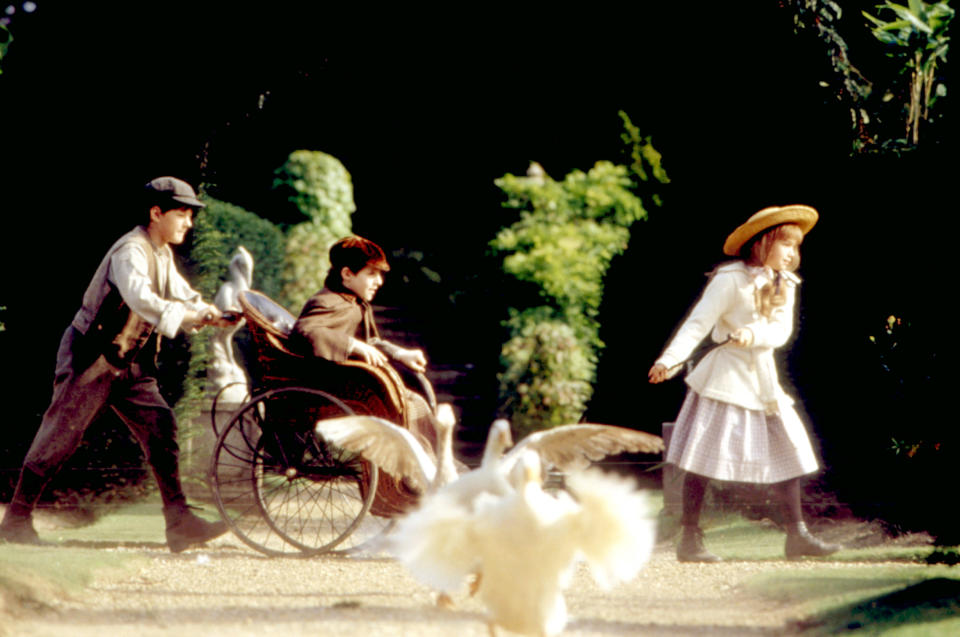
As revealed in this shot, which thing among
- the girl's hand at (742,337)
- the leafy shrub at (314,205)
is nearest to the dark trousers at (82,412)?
the girl's hand at (742,337)

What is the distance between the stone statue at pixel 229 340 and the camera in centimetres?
951

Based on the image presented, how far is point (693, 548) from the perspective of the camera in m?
6.25

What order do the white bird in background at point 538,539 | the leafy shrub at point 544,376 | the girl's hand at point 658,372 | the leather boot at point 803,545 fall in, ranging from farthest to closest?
the leafy shrub at point 544,376 → the leather boot at point 803,545 → the girl's hand at point 658,372 → the white bird in background at point 538,539

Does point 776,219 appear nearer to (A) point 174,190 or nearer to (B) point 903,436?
(B) point 903,436

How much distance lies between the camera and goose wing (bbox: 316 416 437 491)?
496 cm

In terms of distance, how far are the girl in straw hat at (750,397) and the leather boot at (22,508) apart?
9.64 ft

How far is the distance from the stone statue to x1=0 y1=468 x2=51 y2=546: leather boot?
3.09 metres

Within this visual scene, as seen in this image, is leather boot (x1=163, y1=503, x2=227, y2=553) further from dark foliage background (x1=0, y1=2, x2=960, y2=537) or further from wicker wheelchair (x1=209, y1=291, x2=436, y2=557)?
dark foliage background (x1=0, y1=2, x2=960, y2=537)

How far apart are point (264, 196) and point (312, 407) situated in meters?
6.69

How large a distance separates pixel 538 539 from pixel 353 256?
2.93m

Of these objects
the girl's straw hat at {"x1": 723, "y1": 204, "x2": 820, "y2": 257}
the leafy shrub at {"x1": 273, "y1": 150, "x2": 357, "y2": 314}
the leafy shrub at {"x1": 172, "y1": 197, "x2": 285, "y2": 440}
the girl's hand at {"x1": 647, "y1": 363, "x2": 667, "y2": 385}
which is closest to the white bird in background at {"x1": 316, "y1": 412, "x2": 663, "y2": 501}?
the girl's hand at {"x1": 647, "y1": 363, "x2": 667, "y2": 385}

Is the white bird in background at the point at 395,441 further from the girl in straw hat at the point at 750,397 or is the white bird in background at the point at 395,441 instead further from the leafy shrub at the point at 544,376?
the leafy shrub at the point at 544,376

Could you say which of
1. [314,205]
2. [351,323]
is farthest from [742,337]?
[314,205]

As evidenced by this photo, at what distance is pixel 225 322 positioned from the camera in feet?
20.8
